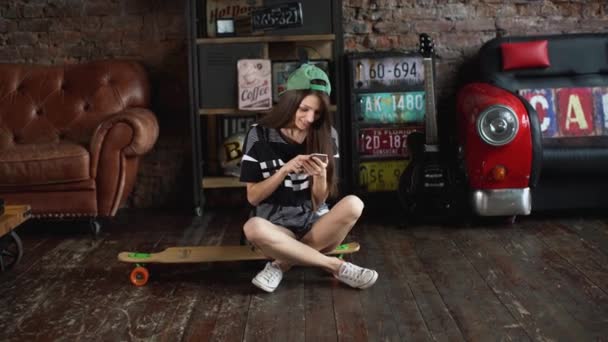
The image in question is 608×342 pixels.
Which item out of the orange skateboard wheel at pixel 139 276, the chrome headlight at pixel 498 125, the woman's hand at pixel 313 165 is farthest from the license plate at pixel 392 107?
the orange skateboard wheel at pixel 139 276

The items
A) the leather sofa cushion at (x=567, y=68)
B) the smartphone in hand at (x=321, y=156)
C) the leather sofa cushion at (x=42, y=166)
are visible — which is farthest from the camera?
the leather sofa cushion at (x=567, y=68)

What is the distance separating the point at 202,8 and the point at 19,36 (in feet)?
3.66

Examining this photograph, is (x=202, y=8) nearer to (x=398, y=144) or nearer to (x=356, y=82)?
(x=356, y=82)

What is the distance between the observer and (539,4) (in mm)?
4348

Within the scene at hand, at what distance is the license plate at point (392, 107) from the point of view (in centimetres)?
412

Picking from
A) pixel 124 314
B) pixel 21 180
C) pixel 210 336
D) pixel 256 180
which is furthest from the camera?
pixel 21 180

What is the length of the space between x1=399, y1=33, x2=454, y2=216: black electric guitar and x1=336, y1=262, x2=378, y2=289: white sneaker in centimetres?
109

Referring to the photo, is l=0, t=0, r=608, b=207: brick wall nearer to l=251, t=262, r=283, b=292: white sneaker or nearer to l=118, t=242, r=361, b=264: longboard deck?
l=118, t=242, r=361, b=264: longboard deck

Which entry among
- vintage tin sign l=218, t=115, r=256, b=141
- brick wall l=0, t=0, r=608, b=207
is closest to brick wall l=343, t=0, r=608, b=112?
brick wall l=0, t=0, r=608, b=207

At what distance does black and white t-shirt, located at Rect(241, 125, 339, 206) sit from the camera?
2697 mm

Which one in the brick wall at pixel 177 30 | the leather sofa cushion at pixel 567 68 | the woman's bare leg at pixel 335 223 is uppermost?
the brick wall at pixel 177 30

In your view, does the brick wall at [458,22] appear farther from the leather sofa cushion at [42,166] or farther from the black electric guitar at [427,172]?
the leather sofa cushion at [42,166]

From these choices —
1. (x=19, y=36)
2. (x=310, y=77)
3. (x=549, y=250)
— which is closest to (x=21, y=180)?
(x=19, y=36)

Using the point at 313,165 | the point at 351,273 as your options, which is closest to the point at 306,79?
the point at 313,165
